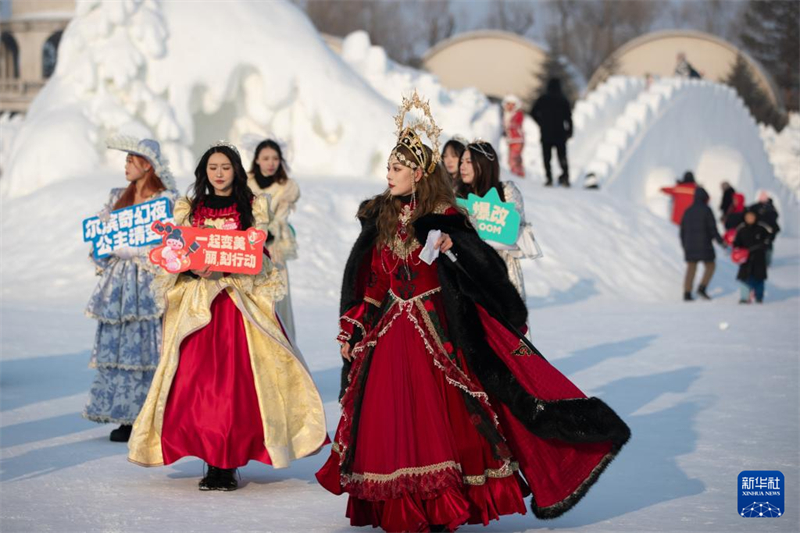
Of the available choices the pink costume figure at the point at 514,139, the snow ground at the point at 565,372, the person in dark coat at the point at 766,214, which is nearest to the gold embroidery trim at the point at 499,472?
the snow ground at the point at 565,372

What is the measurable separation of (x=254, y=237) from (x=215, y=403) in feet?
2.77

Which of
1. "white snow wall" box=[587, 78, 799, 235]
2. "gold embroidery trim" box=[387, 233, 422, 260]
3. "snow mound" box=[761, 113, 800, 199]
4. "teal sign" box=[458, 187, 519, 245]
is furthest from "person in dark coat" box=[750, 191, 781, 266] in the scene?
"snow mound" box=[761, 113, 800, 199]

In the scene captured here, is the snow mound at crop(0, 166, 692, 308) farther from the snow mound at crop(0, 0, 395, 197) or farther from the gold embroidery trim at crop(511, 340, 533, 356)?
the gold embroidery trim at crop(511, 340, 533, 356)

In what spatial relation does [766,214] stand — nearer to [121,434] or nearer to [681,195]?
[681,195]

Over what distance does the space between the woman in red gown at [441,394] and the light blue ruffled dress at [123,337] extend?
2343 millimetres

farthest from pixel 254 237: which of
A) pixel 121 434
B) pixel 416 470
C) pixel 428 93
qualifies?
pixel 428 93

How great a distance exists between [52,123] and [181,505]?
12446 mm

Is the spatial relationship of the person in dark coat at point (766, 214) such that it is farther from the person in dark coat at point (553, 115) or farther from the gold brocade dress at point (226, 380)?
the gold brocade dress at point (226, 380)

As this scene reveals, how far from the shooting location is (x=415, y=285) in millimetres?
5250

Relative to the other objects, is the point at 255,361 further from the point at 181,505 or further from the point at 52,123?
Answer: the point at 52,123

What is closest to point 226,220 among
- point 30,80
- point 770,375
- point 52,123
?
point 770,375

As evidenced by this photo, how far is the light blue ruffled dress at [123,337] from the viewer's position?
7.25 m

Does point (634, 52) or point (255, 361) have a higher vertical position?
point (634, 52)

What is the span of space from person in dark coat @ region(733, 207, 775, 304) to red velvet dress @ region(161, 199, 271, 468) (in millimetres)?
11115
